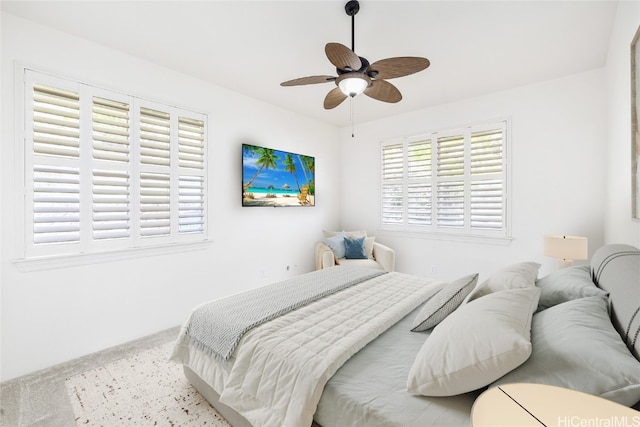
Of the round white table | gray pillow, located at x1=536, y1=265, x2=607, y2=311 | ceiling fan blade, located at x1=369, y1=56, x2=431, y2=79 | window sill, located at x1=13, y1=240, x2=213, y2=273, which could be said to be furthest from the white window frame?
gray pillow, located at x1=536, y1=265, x2=607, y2=311

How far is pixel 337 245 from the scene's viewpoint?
4.19m

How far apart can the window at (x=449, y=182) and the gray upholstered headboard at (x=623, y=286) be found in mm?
2167

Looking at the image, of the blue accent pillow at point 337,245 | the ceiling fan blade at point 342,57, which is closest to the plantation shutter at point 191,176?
the blue accent pillow at point 337,245

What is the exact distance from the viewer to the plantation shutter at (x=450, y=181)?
3832 millimetres

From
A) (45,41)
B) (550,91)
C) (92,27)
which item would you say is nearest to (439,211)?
(550,91)

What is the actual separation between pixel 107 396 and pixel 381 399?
1925mm

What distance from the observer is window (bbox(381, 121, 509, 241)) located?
3.58m

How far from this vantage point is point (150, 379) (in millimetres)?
2064

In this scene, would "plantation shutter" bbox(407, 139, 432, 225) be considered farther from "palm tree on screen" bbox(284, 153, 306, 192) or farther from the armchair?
"palm tree on screen" bbox(284, 153, 306, 192)

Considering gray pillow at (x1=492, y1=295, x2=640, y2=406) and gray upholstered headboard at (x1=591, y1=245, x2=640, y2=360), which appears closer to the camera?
gray pillow at (x1=492, y1=295, x2=640, y2=406)

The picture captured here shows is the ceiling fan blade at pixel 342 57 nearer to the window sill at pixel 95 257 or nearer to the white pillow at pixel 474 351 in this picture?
the white pillow at pixel 474 351

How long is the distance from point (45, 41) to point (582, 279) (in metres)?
4.04

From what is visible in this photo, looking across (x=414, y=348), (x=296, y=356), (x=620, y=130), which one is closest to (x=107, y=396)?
(x=296, y=356)

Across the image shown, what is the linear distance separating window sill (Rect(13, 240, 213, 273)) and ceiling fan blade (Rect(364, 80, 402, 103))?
2402 millimetres
